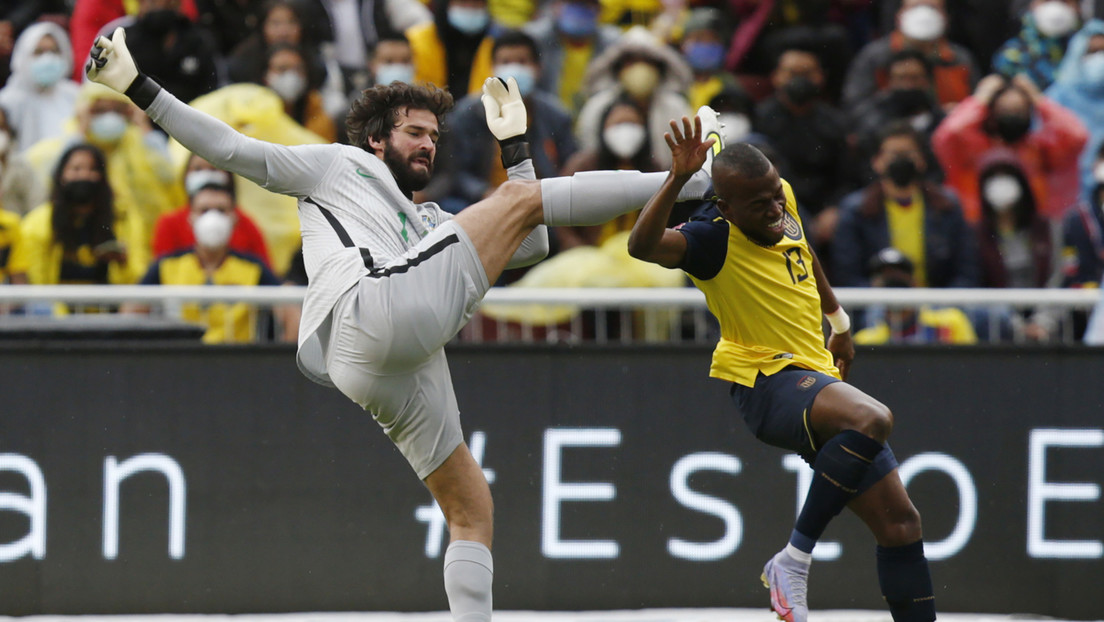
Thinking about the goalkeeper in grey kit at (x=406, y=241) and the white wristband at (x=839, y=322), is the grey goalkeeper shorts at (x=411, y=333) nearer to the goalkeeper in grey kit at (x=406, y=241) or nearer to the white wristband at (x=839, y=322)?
the goalkeeper in grey kit at (x=406, y=241)

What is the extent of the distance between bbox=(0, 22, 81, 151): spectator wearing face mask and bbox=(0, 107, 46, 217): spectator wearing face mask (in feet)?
1.15

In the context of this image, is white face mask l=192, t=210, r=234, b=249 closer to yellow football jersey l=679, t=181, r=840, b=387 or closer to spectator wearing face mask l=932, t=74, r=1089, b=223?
yellow football jersey l=679, t=181, r=840, b=387

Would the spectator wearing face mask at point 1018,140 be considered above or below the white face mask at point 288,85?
below

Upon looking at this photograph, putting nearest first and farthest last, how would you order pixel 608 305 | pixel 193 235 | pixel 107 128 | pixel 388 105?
pixel 388 105, pixel 608 305, pixel 193 235, pixel 107 128

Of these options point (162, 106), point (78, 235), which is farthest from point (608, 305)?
point (162, 106)

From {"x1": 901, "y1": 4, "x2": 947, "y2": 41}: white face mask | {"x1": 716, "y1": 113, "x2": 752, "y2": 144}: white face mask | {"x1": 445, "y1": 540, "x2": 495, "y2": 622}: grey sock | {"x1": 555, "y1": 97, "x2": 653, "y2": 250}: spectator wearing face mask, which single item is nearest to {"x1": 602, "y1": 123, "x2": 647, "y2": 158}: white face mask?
{"x1": 555, "y1": 97, "x2": 653, "y2": 250}: spectator wearing face mask

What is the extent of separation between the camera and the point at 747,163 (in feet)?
18.9

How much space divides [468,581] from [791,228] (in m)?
1.88

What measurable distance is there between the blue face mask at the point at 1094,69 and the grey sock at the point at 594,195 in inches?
207

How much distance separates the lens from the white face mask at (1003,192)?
30.3 ft

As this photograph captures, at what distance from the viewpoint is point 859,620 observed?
7.63 metres

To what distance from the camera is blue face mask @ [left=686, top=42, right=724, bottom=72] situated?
33.4 ft

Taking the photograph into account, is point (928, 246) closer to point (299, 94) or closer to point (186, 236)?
point (299, 94)

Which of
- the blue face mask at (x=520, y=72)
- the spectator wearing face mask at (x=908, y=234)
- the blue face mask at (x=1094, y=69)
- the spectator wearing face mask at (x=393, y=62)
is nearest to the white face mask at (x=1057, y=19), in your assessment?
the blue face mask at (x=1094, y=69)
